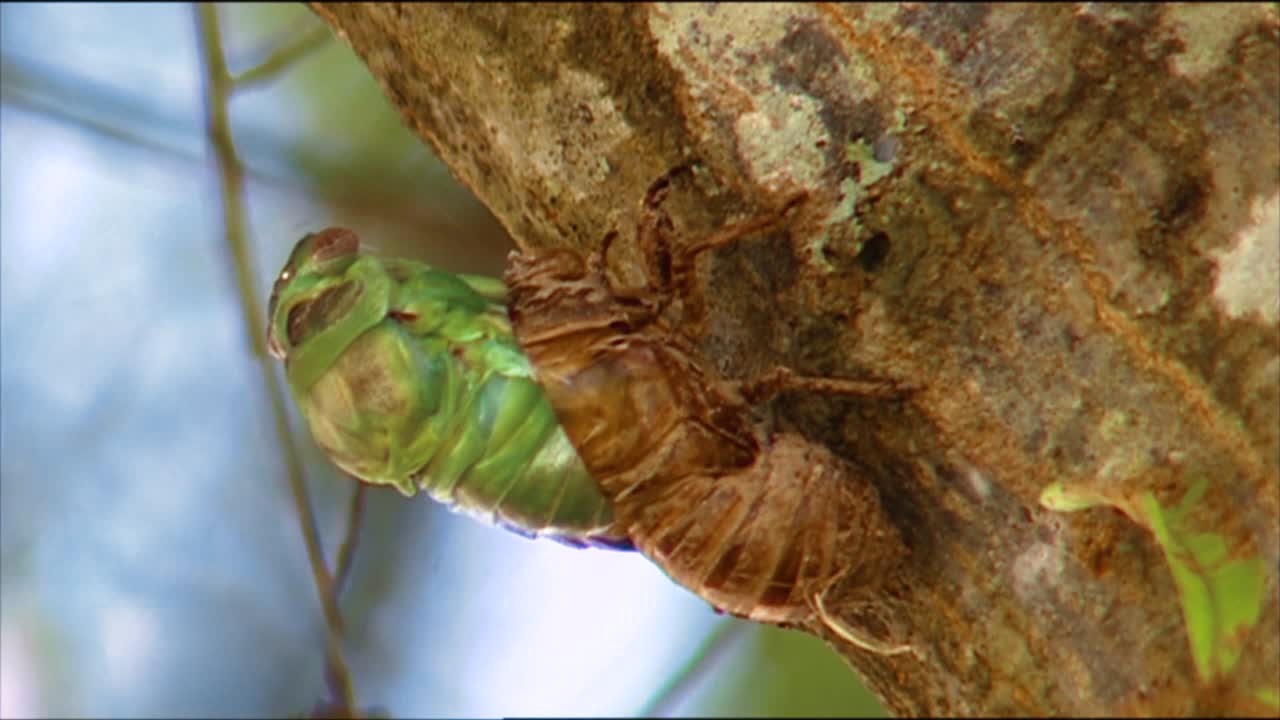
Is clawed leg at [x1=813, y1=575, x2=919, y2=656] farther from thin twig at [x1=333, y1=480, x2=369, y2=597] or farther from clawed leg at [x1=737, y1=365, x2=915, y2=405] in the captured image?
thin twig at [x1=333, y1=480, x2=369, y2=597]

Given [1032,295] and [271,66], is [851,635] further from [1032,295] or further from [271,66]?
[271,66]

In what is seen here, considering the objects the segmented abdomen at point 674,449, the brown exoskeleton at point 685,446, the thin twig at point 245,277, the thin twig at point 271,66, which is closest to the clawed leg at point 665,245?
the brown exoskeleton at point 685,446

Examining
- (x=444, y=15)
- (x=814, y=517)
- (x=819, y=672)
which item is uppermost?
(x=444, y=15)

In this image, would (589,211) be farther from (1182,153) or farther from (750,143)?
(1182,153)

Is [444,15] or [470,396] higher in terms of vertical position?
[444,15]

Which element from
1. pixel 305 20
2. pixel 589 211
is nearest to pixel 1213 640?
pixel 589 211

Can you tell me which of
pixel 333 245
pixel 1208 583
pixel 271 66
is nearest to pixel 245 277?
pixel 271 66
